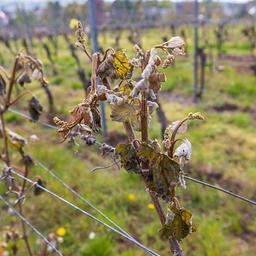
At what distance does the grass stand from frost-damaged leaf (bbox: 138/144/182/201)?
1013mm

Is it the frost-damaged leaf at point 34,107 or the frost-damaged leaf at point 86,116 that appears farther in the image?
the frost-damaged leaf at point 34,107

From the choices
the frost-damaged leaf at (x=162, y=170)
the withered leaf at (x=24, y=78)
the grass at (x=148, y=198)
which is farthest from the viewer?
the grass at (x=148, y=198)

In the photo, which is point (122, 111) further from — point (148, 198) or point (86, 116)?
point (148, 198)

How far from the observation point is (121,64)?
74 centimetres

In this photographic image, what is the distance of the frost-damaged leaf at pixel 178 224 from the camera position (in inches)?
29.3

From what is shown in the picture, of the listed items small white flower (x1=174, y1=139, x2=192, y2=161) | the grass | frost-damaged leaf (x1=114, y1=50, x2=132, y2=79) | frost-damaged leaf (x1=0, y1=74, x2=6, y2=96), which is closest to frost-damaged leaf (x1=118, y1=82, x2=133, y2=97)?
frost-damaged leaf (x1=114, y1=50, x2=132, y2=79)

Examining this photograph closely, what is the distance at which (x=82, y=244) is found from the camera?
250 centimetres

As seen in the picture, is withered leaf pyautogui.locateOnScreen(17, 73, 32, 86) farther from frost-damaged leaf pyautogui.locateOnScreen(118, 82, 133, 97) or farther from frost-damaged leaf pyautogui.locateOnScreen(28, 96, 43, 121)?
frost-damaged leaf pyautogui.locateOnScreen(118, 82, 133, 97)

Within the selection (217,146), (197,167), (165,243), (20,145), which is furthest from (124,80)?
(217,146)

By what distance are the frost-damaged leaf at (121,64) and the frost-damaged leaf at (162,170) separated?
0.50 ft

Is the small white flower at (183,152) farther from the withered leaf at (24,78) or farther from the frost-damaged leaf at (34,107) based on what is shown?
the frost-damaged leaf at (34,107)

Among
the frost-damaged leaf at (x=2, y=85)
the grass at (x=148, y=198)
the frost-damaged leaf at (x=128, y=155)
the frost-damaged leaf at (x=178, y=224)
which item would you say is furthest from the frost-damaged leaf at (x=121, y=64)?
the grass at (x=148, y=198)

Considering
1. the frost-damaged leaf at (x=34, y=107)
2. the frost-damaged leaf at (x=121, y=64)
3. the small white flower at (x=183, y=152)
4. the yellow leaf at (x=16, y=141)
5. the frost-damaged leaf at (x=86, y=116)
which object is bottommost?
the yellow leaf at (x=16, y=141)

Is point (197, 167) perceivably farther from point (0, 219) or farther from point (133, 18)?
point (133, 18)
